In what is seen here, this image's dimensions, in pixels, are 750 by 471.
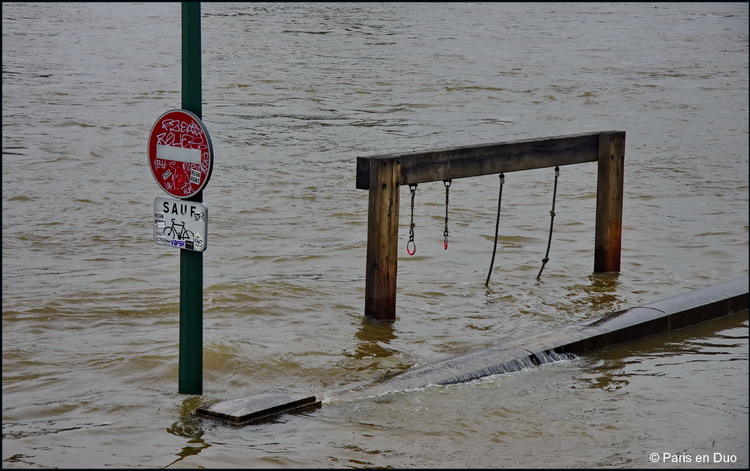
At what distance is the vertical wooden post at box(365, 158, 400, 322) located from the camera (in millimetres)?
8352

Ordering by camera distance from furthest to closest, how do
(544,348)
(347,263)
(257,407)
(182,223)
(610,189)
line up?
(347,263), (610,189), (544,348), (182,223), (257,407)

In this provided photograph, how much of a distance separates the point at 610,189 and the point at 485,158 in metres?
1.60

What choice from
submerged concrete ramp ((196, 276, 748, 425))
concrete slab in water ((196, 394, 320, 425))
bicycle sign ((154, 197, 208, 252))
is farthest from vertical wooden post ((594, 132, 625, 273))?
bicycle sign ((154, 197, 208, 252))

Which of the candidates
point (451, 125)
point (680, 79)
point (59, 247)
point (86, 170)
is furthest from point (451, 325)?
point (680, 79)

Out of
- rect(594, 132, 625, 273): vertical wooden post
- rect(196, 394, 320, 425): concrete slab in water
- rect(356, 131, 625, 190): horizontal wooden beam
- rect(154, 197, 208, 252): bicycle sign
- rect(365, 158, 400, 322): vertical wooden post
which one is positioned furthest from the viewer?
rect(594, 132, 625, 273): vertical wooden post

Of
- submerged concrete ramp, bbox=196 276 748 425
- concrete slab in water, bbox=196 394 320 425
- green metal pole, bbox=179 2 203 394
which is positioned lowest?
concrete slab in water, bbox=196 394 320 425

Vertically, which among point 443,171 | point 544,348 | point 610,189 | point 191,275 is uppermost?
point 443,171

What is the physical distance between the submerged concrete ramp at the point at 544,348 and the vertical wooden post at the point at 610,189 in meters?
1.31

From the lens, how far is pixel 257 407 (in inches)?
245

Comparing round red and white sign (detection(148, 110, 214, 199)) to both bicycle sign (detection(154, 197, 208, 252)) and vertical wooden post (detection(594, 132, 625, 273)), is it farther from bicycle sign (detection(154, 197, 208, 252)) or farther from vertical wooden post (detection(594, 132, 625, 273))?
vertical wooden post (detection(594, 132, 625, 273))

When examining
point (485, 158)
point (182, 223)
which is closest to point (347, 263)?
point (485, 158)

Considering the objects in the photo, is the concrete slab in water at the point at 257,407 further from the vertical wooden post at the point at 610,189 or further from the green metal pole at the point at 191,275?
the vertical wooden post at the point at 610,189

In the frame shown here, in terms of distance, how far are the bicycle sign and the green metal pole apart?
7 cm

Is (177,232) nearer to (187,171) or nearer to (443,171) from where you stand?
(187,171)
